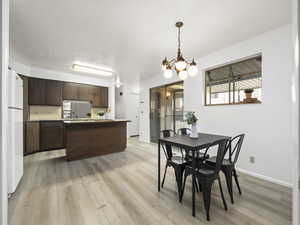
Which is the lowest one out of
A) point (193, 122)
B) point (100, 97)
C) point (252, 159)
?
point (252, 159)

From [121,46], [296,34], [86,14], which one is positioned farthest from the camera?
[121,46]

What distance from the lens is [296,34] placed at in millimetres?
478

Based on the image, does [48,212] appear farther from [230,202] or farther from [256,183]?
[256,183]

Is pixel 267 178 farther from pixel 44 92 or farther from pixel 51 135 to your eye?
pixel 44 92

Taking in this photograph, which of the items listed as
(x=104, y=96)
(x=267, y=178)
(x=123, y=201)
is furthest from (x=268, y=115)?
(x=104, y=96)

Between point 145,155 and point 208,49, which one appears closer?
point 208,49

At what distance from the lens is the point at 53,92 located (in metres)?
4.47

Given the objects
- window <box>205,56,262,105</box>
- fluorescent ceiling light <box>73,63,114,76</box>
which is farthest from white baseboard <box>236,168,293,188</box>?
fluorescent ceiling light <box>73,63,114,76</box>

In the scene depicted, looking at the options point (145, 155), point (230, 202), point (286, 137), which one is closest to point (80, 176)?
point (145, 155)

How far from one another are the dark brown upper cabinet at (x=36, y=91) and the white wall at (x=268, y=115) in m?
5.25

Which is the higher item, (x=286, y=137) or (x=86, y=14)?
(x=86, y=14)

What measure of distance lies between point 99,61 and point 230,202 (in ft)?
13.6

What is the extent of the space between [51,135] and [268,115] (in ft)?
18.5

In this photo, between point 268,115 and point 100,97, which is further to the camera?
point 100,97
